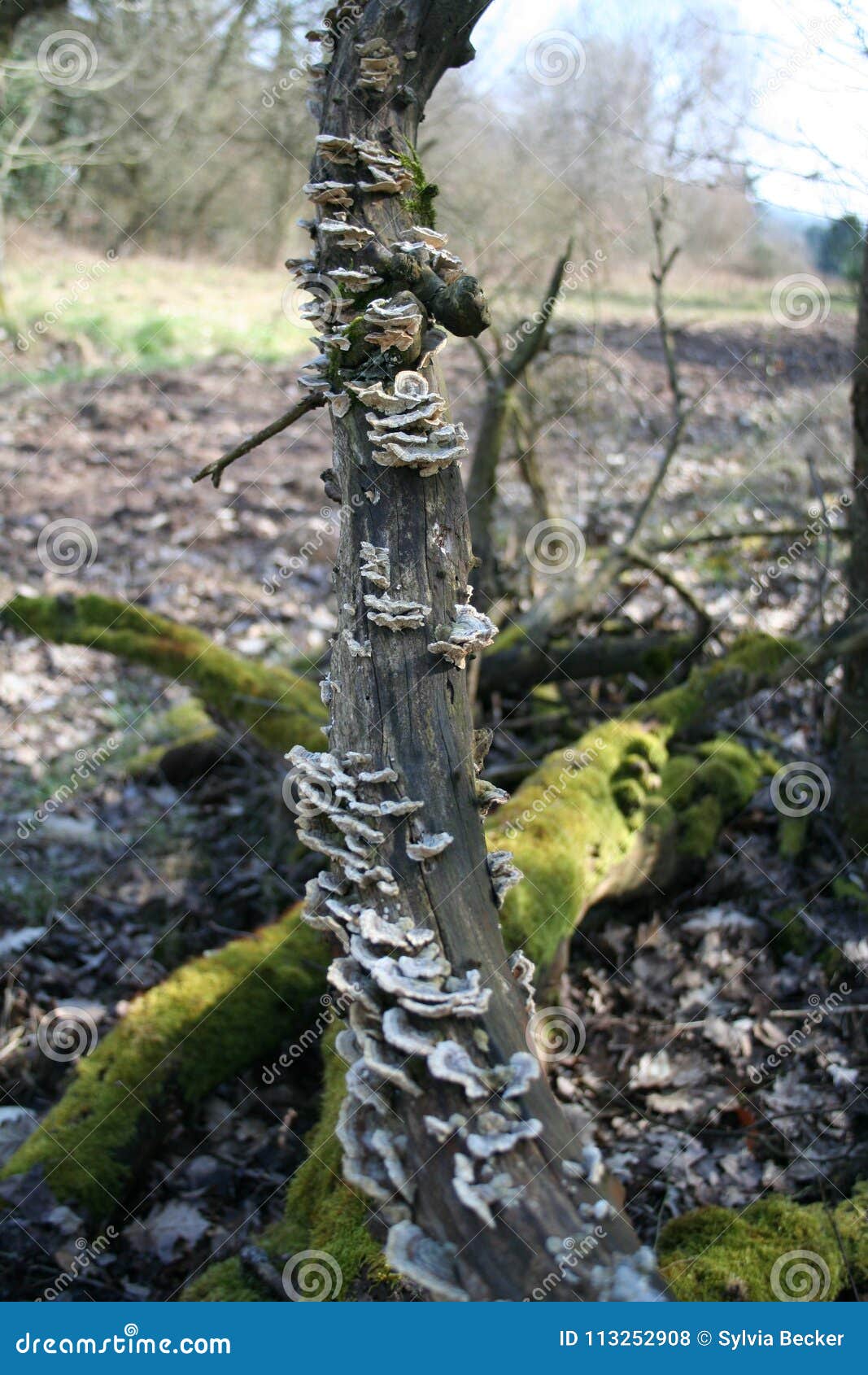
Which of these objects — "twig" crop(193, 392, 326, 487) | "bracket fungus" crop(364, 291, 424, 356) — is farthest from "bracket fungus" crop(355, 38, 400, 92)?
"twig" crop(193, 392, 326, 487)

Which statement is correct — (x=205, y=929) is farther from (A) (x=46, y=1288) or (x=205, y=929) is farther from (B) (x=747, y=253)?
(B) (x=747, y=253)

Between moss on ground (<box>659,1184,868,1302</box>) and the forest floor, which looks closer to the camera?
moss on ground (<box>659,1184,868,1302</box>)

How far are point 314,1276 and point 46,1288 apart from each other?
3.76ft

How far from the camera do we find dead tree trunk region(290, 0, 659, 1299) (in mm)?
2141

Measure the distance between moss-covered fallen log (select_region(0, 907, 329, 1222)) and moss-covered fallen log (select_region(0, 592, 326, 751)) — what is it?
1.30 m
